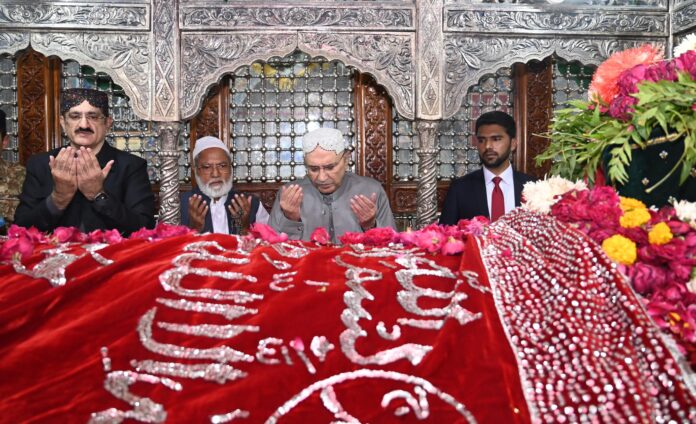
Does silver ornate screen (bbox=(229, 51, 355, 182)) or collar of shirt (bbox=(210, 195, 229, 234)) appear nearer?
collar of shirt (bbox=(210, 195, 229, 234))

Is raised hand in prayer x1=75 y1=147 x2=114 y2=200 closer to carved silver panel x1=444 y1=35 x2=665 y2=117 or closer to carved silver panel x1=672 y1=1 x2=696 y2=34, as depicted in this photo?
carved silver panel x1=444 y1=35 x2=665 y2=117

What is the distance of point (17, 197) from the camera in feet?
11.9

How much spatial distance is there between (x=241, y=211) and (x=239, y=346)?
Answer: 260 cm

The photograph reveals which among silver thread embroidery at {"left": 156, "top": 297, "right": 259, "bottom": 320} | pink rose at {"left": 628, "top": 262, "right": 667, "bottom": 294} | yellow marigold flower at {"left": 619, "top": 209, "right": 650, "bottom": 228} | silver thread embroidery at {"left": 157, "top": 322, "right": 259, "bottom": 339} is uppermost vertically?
yellow marigold flower at {"left": 619, "top": 209, "right": 650, "bottom": 228}

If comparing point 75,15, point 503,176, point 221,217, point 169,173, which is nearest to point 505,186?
point 503,176

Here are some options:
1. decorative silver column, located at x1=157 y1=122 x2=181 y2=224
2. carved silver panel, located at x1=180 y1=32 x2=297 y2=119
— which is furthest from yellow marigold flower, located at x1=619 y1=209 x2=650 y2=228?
decorative silver column, located at x1=157 y1=122 x2=181 y2=224

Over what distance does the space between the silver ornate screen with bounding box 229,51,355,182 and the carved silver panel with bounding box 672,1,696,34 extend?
2.23m

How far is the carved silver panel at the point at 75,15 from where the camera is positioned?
12.9 feet

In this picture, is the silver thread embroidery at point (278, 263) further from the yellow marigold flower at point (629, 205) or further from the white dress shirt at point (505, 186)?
the white dress shirt at point (505, 186)

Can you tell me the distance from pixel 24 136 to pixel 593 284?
4586 mm

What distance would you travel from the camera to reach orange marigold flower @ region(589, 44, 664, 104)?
69.5 inches

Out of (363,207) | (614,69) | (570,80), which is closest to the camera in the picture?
(614,69)

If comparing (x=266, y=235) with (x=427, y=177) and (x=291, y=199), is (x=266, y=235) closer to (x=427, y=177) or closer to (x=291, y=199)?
(x=291, y=199)

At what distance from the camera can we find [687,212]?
1338 millimetres
